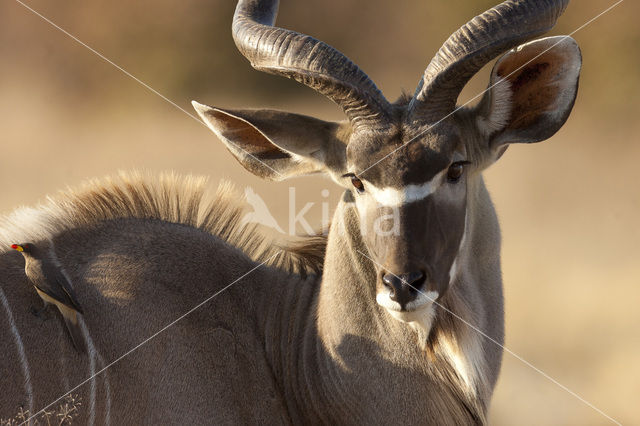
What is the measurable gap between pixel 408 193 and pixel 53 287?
1545 millimetres

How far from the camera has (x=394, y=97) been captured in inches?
512

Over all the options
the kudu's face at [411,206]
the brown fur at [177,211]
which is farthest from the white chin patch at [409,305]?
the brown fur at [177,211]

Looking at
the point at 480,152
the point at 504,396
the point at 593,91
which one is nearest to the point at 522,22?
the point at 480,152

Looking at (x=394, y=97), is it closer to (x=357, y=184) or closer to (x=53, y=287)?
(x=357, y=184)

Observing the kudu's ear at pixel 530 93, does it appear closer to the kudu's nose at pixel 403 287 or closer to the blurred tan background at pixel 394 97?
the kudu's nose at pixel 403 287

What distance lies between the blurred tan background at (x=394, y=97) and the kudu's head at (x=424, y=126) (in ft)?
8.24

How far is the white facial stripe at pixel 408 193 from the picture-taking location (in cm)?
379

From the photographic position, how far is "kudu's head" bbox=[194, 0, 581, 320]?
3.79 meters

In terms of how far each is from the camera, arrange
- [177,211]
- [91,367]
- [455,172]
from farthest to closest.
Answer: [177,211] < [91,367] < [455,172]

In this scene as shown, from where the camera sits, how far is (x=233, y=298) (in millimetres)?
4402

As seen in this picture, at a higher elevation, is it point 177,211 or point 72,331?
point 177,211

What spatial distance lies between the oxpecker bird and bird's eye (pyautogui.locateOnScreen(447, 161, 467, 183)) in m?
1.68

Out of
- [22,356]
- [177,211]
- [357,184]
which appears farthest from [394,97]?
[22,356]

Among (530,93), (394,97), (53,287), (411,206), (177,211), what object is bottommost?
(53,287)
